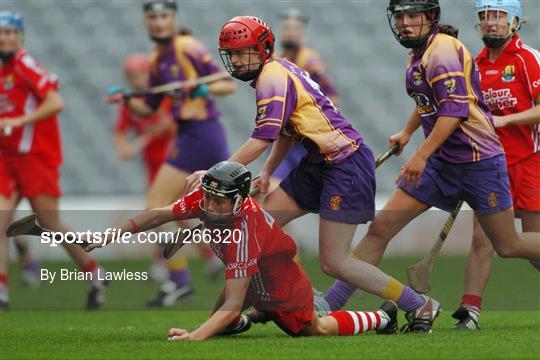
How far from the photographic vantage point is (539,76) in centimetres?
679

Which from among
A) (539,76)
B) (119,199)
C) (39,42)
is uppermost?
(539,76)

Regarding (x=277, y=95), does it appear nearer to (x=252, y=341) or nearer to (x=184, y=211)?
(x=184, y=211)

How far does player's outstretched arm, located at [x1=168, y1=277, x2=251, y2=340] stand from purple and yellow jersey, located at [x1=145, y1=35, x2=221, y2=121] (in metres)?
3.74

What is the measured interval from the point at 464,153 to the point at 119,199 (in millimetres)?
8463

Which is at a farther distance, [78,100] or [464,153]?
[78,100]

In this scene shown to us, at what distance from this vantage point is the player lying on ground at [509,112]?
6770 mm

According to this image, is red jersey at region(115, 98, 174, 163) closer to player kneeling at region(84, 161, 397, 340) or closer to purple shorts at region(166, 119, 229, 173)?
purple shorts at region(166, 119, 229, 173)

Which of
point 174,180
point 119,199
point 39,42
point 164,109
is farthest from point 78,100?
point 174,180

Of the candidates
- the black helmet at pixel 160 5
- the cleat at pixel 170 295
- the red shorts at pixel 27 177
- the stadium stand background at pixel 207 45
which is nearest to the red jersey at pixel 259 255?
the cleat at pixel 170 295

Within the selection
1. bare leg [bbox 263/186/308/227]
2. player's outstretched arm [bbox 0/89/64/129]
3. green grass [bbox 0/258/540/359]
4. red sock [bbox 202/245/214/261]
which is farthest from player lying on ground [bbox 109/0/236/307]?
bare leg [bbox 263/186/308/227]

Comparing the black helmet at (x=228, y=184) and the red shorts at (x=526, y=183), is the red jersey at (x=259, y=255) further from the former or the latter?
the red shorts at (x=526, y=183)

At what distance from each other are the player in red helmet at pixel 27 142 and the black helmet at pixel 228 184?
115 inches

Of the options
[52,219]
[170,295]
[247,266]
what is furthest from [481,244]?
[52,219]

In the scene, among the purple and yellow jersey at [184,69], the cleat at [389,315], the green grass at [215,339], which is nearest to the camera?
the green grass at [215,339]
